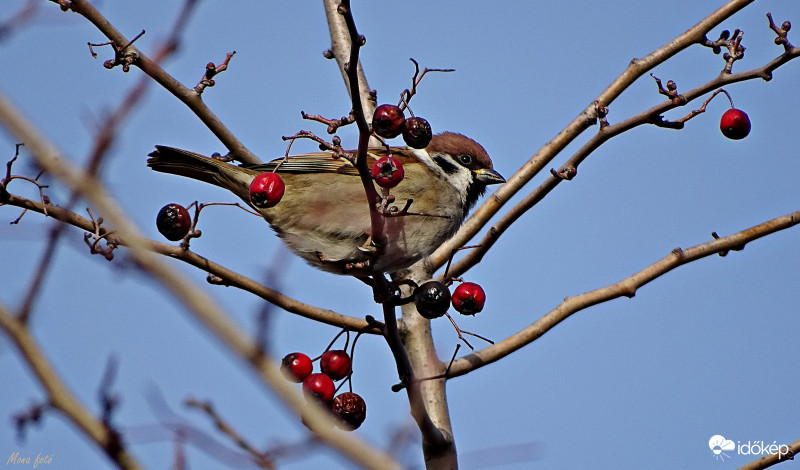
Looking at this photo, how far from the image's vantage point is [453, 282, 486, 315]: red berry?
11.9 feet

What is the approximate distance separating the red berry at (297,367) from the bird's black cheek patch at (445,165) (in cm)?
209

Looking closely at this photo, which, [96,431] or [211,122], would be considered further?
[211,122]

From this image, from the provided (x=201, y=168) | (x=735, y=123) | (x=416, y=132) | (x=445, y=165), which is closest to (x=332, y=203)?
(x=201, y=168)

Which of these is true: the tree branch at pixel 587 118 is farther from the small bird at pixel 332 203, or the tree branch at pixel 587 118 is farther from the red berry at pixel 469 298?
the red berry at pixel 469 298

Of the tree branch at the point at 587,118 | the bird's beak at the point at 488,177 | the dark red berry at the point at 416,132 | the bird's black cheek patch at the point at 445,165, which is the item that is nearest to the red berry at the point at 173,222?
the dark red berry at the point at 416,132

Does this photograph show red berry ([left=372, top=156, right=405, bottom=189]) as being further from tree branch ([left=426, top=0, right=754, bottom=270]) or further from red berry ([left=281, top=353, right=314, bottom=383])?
tree branch ([left=426, top=0, right=754, bottom=270])

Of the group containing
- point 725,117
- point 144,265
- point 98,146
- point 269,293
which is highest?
point 725,117

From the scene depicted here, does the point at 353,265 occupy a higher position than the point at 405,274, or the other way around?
the point at 405,274

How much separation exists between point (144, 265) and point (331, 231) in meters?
3.39

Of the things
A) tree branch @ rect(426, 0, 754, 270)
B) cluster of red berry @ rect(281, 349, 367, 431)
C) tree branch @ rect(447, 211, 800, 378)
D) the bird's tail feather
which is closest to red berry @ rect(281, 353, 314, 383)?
cluster of red berry @ rect(281, 349, 367, 431)

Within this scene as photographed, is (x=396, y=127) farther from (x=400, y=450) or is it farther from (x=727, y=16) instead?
(x=727, y=16)

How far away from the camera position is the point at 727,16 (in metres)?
4.02

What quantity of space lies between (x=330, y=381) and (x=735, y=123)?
2.54m

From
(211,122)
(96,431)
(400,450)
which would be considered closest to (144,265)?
(96,431)
